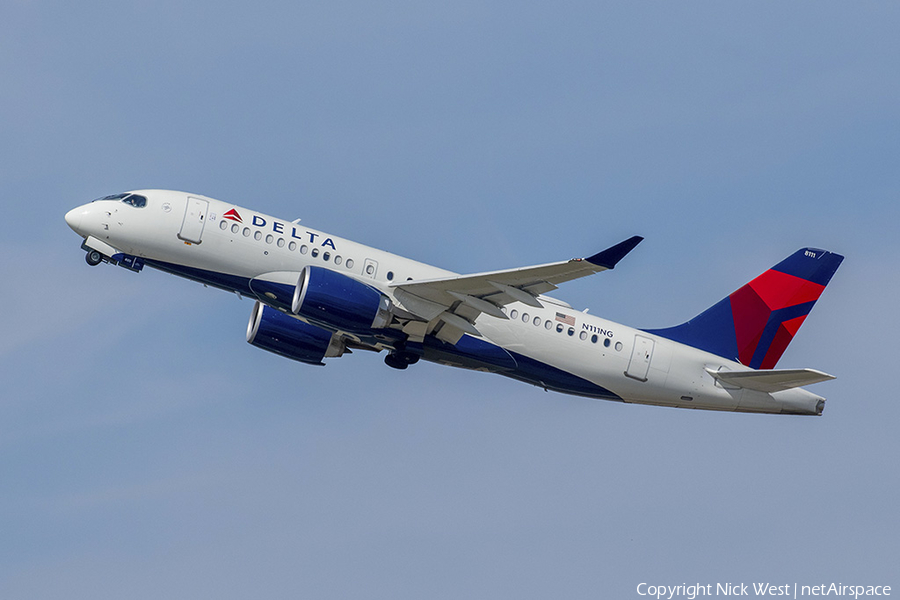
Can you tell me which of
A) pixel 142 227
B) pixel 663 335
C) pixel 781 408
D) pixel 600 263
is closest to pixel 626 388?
pixel 663 335

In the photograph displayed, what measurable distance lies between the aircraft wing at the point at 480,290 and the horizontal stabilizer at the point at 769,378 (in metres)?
8.30

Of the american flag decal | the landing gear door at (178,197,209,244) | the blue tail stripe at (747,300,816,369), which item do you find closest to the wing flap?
the american flag decal

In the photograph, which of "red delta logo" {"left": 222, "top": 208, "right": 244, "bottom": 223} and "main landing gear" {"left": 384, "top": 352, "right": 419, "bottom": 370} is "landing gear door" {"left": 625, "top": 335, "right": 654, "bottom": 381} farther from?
"red delta logo" {"left": 222, "top": 208, "right": 244, "bottom": 223}

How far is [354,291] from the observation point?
35.2 metres

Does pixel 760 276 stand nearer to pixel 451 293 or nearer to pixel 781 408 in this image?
pixel 781 408

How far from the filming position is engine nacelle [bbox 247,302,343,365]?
134ft

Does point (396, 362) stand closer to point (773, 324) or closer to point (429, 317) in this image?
point (429, 317)

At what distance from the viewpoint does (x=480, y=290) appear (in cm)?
3544

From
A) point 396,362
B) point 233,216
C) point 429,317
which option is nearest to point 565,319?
point 429,317

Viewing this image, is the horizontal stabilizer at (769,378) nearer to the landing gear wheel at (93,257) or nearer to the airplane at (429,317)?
the airplane at (429,317)

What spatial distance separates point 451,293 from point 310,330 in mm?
7362

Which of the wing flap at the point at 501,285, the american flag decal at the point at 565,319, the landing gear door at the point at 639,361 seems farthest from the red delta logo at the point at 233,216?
the landing gear door at the point at 639,361

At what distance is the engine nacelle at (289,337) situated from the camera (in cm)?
4075

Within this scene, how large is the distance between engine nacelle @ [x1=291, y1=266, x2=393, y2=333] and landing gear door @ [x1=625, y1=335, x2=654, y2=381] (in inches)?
369
